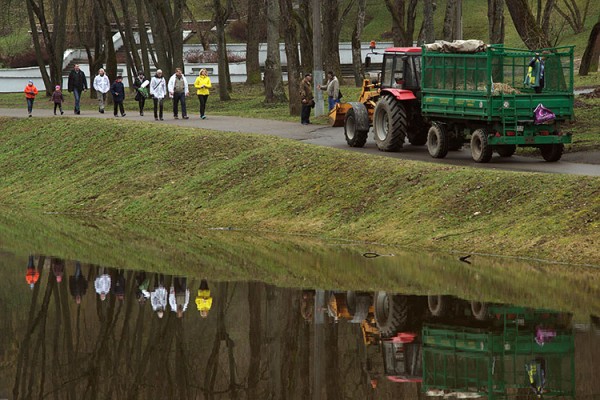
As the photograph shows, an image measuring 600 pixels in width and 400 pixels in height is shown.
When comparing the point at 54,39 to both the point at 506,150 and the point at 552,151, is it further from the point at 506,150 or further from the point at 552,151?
the point at 552,151

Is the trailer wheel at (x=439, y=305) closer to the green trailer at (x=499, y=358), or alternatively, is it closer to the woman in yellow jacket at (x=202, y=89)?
the green trailer at (x=499, y=358)

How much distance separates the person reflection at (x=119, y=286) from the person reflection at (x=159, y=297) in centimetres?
42

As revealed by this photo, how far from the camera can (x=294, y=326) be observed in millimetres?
15594

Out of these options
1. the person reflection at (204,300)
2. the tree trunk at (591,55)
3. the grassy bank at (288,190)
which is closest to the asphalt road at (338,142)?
the grassy bank at (288,190)

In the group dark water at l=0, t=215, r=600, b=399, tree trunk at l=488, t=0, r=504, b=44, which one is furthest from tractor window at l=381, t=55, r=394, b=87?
tree trunk at l=488, t=0, r=504, b=44

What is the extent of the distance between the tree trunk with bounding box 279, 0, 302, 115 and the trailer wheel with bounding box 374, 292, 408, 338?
26.0 meters

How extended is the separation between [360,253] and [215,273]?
3064 mm

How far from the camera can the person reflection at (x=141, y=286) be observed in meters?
18.1

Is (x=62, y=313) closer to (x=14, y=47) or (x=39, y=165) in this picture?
(x=39, y=165)

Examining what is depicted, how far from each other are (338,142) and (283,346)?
1997cm

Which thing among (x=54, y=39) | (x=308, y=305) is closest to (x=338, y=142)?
(x=308, y=305)

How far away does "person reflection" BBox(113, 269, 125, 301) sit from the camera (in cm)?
1833

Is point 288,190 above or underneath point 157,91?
underneath

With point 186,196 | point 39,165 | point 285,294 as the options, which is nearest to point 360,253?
point 285,294
